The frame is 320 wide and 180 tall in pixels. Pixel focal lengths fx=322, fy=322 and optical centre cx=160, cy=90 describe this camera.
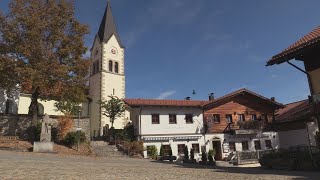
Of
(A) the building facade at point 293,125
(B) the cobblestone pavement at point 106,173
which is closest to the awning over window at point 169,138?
(A) the building facade at point 293,125

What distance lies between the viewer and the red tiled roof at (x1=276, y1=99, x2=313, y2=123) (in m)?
35.2

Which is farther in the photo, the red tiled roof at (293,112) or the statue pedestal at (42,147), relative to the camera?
the red tiled roof at (293,112)

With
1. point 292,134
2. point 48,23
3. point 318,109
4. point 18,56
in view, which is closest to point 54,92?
point 18,56

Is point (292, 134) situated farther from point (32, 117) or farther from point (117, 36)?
point (117, 36)

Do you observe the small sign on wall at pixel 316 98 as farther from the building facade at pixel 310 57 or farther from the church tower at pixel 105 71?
the church tower at pixel 105 71

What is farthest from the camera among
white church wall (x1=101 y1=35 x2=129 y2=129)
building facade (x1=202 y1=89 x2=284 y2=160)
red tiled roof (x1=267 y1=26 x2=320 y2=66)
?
white church wall (x1=101 y1=35 x2=129 y2=129)

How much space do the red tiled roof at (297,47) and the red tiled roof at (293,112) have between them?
18.2 m

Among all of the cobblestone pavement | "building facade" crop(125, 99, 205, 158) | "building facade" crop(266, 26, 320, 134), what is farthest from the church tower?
"building facade" crop(266, 26, 320, 134)

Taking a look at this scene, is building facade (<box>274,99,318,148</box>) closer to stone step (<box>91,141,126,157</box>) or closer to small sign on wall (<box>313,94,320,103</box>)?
small sign on wall (<box>313,94,320,103</box>)

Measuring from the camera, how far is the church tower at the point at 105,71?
48406mm

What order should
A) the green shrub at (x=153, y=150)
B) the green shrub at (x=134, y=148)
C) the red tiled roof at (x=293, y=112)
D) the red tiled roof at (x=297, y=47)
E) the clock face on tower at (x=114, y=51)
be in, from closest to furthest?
the red tiled roof at (x=297, y=47) → the green shrub at (x=134, y=148) → the green shrub at (x=153, y=150) → the red tiled roof at (x=293, y=112) → the clock face on tower at (x=114, y=51)

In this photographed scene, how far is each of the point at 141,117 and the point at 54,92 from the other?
9615mm

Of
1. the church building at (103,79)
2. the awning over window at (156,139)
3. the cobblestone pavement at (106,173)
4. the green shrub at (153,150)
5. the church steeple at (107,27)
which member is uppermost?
the church steeple at (107,27)

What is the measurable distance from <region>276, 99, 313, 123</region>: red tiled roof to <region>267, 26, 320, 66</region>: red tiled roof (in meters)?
18.2
